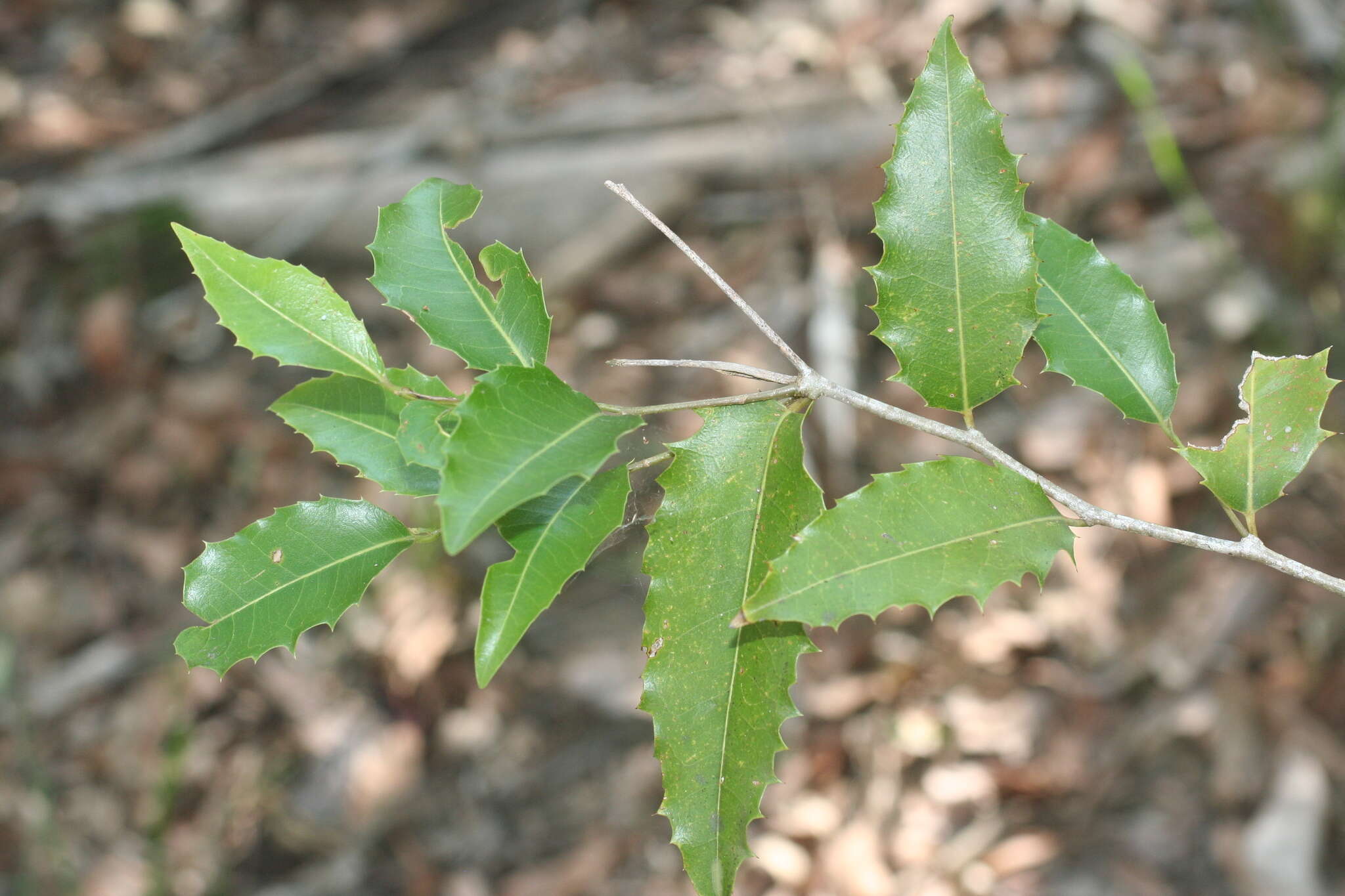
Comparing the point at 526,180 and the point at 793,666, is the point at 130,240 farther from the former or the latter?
the point at 793,666

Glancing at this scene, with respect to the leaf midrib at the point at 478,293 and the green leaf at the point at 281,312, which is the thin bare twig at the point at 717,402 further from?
the green leaf at the point at 281,312

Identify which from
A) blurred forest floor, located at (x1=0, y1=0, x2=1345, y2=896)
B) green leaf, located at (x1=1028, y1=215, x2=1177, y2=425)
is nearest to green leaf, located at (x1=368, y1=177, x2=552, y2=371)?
green leaf, located at (x1=1028, y1=215, x2=1177, y2=425)

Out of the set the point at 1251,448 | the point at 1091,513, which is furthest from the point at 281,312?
the point at 1251,448

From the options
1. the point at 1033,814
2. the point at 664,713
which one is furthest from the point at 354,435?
the point at 1033,814

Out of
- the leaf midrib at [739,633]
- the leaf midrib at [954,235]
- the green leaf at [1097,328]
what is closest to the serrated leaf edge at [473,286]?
the leaf midrib at [739,633]

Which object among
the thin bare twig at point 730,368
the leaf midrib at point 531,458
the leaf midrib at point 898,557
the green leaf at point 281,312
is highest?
the green leaf at point 281,312

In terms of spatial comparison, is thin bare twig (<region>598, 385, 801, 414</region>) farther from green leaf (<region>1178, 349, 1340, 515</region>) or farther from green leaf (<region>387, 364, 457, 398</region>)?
green leaf (<region>1178, 349, 1340, 515</region>)
